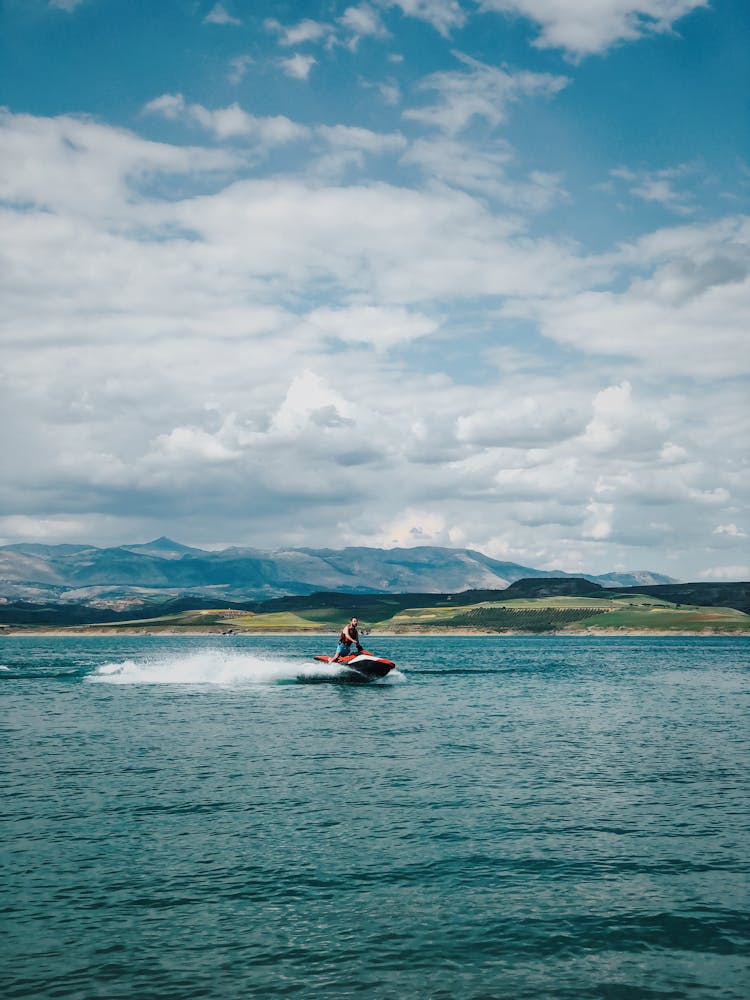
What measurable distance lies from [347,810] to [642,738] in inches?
882

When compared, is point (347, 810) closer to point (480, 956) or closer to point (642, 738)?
point (480, 956)

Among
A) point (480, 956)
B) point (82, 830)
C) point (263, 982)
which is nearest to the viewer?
point (263, 982)

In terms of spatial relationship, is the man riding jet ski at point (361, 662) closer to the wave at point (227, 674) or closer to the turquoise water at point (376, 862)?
the wave at point (227, 674)

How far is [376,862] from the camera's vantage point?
74.3 ft

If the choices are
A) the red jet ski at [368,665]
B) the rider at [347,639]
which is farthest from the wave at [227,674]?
the rider at [347,639]

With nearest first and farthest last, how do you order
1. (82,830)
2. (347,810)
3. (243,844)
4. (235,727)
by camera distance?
(243,844) < (82,830) < (347,810) < (235,727)

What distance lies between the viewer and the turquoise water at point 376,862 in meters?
16.1

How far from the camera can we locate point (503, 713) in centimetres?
5809

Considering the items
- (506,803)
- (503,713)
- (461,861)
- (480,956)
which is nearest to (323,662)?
(503,713)

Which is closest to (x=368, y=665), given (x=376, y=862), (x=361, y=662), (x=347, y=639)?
(x=361, y=662)

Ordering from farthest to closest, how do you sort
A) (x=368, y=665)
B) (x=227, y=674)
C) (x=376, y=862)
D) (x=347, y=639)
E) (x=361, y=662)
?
(x=227, y=674) < (x=361, y=662) < (x=368, y=665) < (x=347, y=639) < (x=376, y=862)

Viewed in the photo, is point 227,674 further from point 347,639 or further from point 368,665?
point 347,639

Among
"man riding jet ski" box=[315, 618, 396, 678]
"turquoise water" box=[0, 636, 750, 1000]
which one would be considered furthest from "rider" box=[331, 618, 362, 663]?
"turquoise water" box=[0, 636, 750, 1000]

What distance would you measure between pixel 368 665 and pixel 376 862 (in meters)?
58.3
